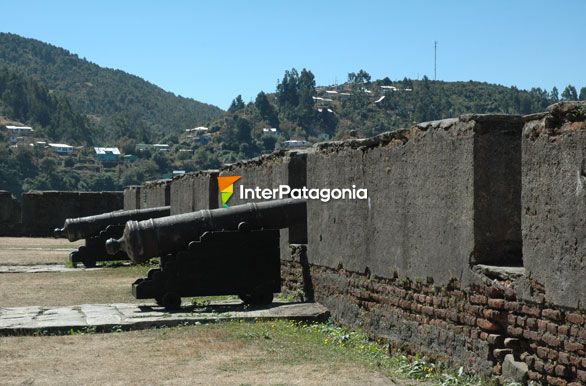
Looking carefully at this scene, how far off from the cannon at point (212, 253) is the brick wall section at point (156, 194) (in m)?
12.1

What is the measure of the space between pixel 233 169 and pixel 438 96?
110m

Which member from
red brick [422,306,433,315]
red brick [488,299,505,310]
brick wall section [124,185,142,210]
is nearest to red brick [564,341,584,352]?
red brick [488,299,505,310]

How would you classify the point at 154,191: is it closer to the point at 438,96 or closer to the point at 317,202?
the point at 317,202

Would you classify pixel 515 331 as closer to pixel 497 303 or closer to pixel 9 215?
pixel 497 303

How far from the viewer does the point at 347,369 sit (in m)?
7.04

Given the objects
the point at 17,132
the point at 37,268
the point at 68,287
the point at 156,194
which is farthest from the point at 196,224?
the point at 17,132

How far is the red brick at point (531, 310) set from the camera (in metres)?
5.84

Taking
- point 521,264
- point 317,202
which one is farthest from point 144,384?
point 317,202

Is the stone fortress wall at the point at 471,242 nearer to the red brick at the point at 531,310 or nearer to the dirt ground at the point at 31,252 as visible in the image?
the red brick at the point at 531,310

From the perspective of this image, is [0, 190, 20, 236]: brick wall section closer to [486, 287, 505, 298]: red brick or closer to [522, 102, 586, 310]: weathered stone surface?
[486, 287, 505, 298]: red brick

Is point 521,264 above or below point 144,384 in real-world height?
above

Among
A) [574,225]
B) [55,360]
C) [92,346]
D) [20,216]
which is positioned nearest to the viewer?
[574,225]

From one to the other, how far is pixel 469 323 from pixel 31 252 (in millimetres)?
17464

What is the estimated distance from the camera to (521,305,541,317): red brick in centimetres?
584
